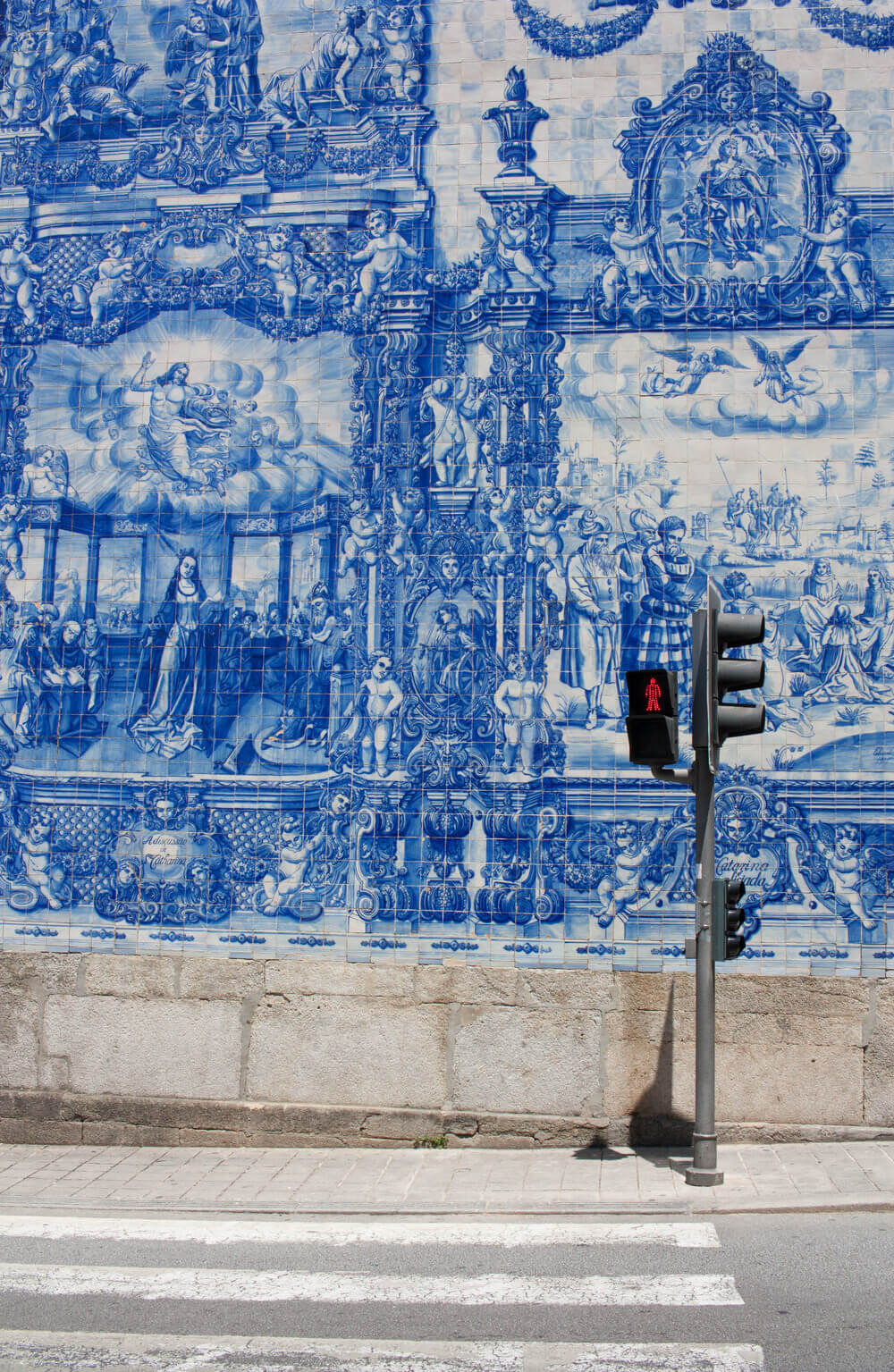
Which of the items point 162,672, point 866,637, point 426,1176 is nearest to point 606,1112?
point 426,1176

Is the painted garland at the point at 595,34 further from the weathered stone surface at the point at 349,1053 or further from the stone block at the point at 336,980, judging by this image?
the weathered stone surface at the point at 349,1053

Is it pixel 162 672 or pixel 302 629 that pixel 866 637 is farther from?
pixel 162 672

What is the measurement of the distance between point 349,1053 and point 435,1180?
1.12 metres

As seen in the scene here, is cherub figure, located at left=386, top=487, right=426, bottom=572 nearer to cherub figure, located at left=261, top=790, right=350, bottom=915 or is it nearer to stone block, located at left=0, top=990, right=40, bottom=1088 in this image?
cherub figure, located at left=261, top=790, right=350, bottom=915

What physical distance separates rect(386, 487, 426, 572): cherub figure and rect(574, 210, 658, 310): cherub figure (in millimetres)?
1904

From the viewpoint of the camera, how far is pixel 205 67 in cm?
949

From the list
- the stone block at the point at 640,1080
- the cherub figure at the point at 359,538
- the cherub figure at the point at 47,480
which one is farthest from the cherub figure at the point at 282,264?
the stone block at the point at 640,1080

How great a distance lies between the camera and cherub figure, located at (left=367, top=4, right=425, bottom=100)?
930cm

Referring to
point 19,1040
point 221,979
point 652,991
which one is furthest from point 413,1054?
point 19,1040

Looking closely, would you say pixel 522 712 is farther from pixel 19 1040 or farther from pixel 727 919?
pixel 19 1040

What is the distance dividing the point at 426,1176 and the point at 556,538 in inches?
164

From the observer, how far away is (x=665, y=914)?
A: 8.46m

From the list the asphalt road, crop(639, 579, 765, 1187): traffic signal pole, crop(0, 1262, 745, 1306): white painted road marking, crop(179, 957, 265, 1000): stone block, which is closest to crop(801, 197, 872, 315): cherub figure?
crop(639, 579, 765, 1187): traffic signal pole

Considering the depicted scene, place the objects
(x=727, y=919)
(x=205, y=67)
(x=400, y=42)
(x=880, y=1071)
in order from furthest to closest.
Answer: (x=205, y=67), (x=400, y=42), (x=880, y=1071), (x=727, y=919)
